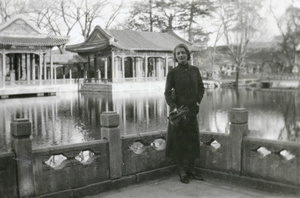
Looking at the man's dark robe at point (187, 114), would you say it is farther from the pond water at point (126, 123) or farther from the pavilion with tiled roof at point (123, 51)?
the pavilion with tiled roof at point (123, 51)

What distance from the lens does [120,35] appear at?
37781 mm

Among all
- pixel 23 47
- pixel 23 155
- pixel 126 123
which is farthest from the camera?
pixel 23 47

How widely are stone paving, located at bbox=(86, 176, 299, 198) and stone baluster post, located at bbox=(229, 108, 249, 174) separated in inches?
10.4

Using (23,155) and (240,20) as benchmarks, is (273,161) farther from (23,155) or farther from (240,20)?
(240,20)

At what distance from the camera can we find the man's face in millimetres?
4766

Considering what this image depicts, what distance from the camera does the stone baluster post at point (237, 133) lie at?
455cm

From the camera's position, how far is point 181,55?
4773mm

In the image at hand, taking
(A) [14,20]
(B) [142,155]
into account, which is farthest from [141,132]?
(A) [14,20]

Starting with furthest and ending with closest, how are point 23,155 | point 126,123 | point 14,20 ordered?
point 14,20 → point 126,123 → point 23,155

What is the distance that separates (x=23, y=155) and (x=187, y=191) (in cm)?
187

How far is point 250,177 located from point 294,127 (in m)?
10.7

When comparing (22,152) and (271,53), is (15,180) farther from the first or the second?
(271,53)

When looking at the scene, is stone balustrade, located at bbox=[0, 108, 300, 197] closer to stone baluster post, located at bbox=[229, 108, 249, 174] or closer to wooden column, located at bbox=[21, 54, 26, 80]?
stone baluster post, located at bbox=[229, 108, 249, 174]

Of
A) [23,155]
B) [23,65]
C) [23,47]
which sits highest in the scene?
[23,47]
